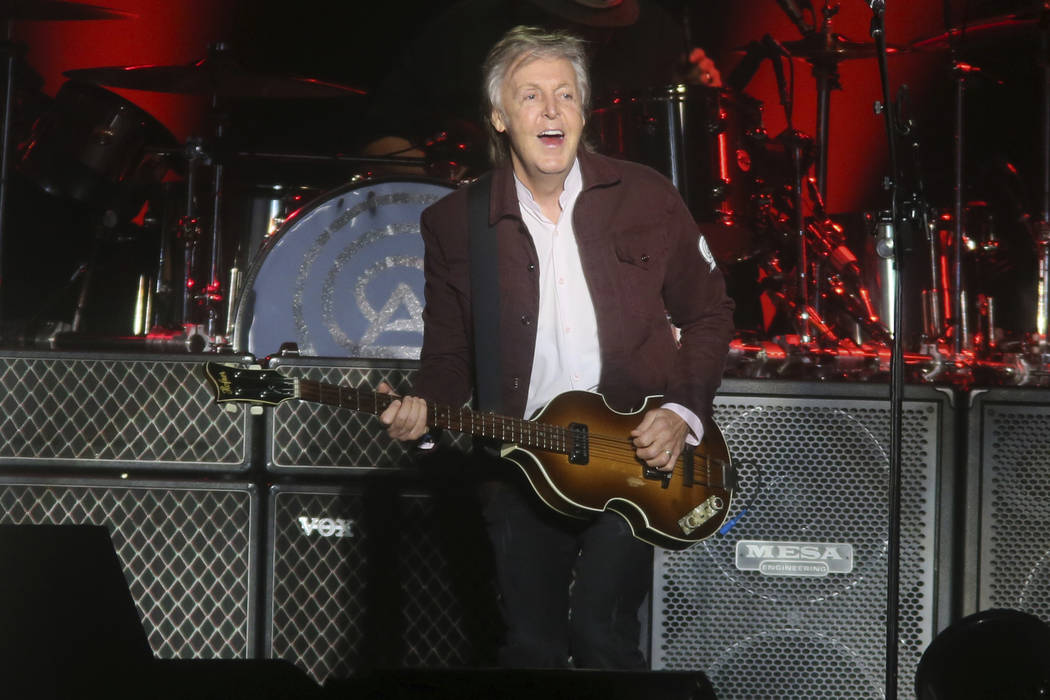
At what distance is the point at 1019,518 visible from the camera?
3.60 m

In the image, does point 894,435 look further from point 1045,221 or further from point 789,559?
point 1045,221

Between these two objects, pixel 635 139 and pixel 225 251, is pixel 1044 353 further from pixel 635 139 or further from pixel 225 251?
pixel 225 251

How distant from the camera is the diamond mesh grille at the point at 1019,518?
141 inches

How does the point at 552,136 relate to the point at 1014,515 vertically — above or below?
above

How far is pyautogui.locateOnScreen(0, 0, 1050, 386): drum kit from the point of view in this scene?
14.1 feet

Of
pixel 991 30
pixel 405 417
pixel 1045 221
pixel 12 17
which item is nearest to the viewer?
pixel 405 417

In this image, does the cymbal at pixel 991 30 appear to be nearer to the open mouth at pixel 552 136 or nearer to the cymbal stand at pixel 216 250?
the open mouth at pixel 552 136

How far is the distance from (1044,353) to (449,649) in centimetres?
240

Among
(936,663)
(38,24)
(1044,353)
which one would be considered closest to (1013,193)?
(1044,353)

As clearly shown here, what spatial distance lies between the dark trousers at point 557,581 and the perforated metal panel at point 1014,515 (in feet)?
4.42

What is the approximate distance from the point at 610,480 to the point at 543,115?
918mm

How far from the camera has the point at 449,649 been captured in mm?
3633

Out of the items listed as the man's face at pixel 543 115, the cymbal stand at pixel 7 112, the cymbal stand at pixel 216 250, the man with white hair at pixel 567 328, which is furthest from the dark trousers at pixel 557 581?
the cymbal stand at pixel 7 112

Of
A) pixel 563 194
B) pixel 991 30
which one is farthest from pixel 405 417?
pixel 991 30
